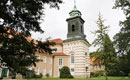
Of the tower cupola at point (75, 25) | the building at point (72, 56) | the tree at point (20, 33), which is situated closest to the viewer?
the tree at point (20, 33)

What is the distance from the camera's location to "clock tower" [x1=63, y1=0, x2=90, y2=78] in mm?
30641

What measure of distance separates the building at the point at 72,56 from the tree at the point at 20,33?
25307 millimetres

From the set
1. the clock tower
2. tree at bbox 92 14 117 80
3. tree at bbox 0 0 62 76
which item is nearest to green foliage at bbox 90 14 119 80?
tree at bbox 92 14 117 80

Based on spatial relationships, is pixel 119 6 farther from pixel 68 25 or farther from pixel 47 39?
pixel 68 25

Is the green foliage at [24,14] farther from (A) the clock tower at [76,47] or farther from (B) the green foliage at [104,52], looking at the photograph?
(A) the clock tower at [76,47]

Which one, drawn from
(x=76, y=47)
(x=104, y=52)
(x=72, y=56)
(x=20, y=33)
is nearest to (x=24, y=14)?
(x=20, y=33)

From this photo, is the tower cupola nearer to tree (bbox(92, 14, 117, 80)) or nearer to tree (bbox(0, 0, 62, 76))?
tree (bbox(92, 14, 117, 80))

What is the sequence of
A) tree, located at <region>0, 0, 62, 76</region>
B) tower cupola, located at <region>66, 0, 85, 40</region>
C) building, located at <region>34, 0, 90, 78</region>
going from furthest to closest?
tower cupola, located at <region>66, 0, 85, 40</region> < building, located at <region>34, 0, 90, 78</region> < tree, located at <region>0, 0, 62, 76</region>

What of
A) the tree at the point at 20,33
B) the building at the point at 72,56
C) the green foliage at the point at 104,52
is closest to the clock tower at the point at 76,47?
the building at the point at 72,56

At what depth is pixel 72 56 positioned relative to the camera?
107ft

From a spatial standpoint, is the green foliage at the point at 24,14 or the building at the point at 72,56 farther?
the building at the point at 72,56

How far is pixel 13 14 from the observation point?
172 inches

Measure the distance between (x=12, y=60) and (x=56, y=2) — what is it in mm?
2794

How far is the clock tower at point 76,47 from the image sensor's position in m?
30.6
